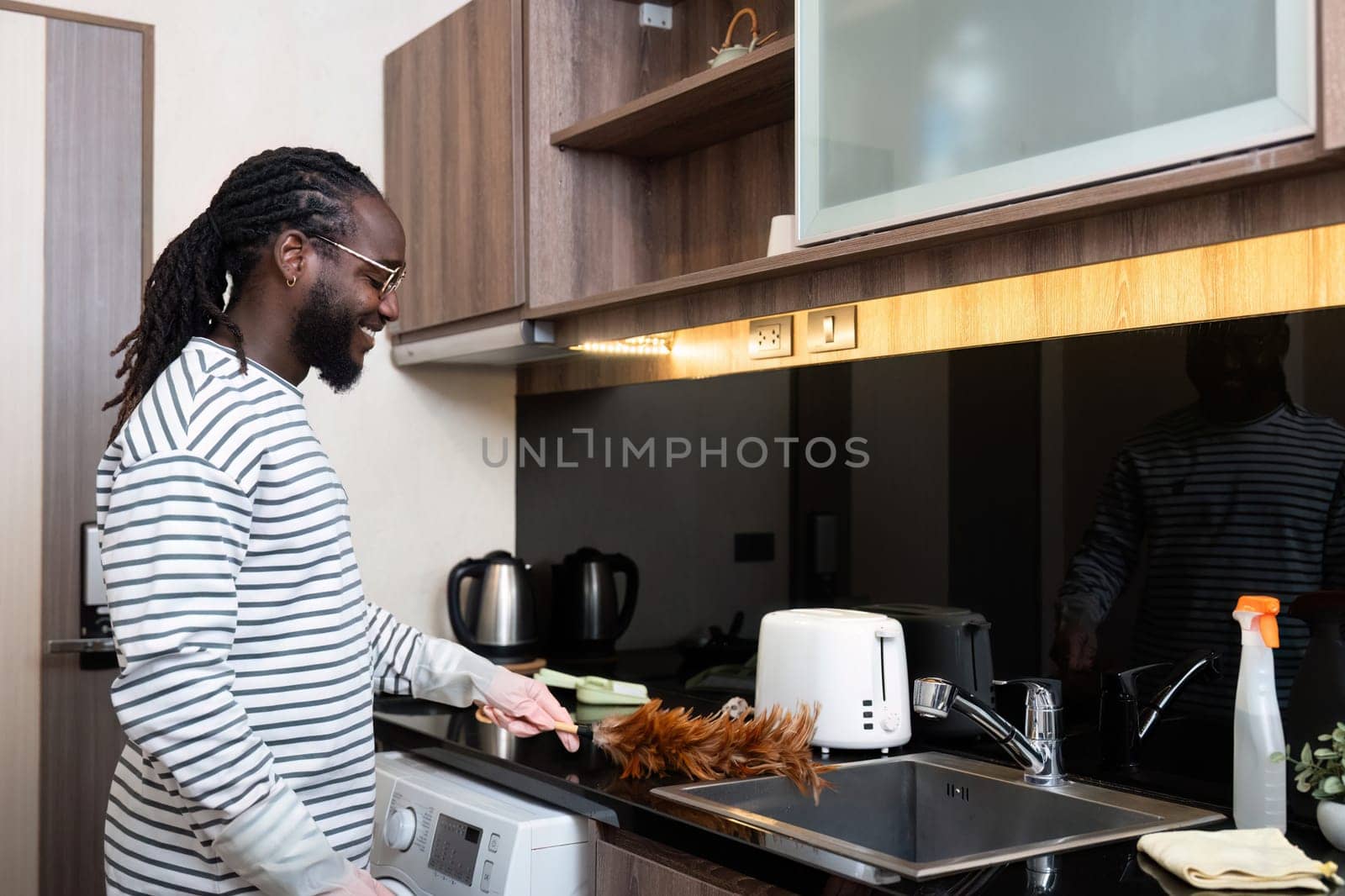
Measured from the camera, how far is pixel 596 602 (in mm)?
2629

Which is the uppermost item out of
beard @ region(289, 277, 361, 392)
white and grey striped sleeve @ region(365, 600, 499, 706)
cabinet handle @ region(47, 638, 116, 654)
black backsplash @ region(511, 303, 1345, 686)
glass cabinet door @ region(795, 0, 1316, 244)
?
glass cabinet door @ region(795, 0, 1316, 244)

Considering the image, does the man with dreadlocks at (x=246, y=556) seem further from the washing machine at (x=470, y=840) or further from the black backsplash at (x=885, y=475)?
the black backsplash at (x=885, y=475)

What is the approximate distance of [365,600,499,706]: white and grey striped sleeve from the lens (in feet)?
5.17

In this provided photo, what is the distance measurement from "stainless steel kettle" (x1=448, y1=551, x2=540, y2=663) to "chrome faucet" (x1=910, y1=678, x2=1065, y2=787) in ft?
4.04

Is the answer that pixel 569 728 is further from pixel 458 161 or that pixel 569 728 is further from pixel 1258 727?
pixel 458 161

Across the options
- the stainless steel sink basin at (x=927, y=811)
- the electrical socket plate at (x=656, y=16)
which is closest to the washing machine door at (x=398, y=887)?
the stainless steel sink basin at (x=927, y=811)

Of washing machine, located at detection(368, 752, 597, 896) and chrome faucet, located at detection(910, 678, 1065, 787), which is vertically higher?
chrome faucet, located at detection(910, 678, 1065, 787)

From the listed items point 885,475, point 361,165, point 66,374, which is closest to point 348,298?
point 885,475

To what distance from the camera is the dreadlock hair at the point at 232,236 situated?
52.6 inches

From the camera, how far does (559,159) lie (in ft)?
7.57

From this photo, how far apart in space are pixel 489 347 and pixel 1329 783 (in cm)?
160

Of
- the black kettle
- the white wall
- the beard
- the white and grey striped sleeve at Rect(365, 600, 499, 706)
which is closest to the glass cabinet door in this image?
the beard

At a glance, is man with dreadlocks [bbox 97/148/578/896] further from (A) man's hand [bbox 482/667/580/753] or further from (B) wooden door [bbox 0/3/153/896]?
(B) wooden door [bbox 0/3/153/896]

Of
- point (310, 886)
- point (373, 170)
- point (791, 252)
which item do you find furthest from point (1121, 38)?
point (373, 170)
